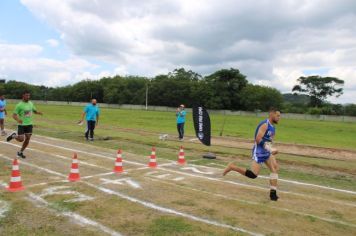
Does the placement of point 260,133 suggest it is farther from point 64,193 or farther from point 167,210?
point 64,193

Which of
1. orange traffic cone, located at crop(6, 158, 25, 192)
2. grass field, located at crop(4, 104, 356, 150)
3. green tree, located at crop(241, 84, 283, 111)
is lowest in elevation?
grass field, located at crop(4, 104, 356, 150)

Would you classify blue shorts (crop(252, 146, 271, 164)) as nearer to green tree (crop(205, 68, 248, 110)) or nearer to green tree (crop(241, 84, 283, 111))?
green tree (crop(241, 84, 283, 111))

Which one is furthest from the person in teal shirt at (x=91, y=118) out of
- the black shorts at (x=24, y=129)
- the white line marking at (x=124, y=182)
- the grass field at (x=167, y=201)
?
the white line marking at (x=124, y=182)

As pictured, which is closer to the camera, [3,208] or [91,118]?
[3,208]

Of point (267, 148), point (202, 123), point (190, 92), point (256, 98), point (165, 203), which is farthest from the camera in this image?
point (190, 92)

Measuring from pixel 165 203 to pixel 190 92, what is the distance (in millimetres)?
93380

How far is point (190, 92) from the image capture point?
326 ft

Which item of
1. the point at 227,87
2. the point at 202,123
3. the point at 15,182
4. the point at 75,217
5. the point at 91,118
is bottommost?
the point at 75,217

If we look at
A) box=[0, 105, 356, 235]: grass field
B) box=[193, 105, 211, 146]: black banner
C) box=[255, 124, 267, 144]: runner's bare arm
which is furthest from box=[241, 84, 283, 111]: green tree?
box=[255, 124, 267, 144]: runner's bare arm

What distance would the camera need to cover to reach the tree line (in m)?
89.2

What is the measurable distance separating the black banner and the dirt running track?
345 centimetres

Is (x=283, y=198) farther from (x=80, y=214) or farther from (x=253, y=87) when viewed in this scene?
(x=253, y=87)

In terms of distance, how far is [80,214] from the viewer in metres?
5.74

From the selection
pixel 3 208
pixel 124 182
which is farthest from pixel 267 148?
pixel 3 208
